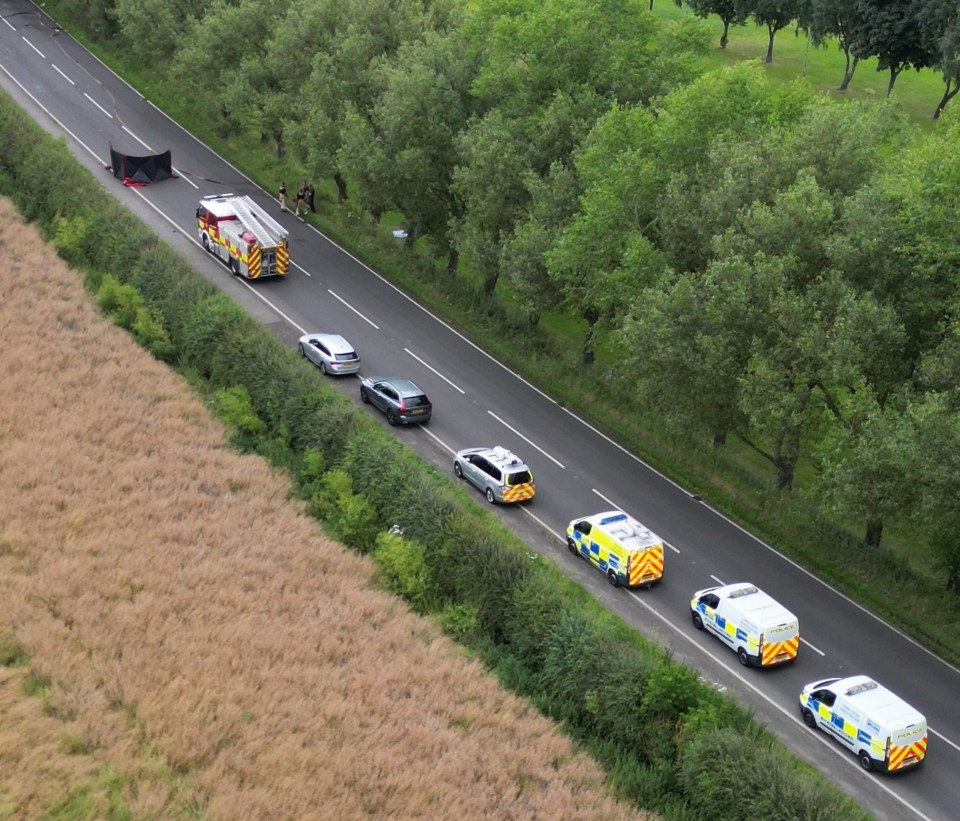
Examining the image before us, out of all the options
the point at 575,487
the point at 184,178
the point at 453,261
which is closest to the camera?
the point at 575,487

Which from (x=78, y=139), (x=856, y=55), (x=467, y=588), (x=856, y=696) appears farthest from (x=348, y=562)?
(x=856, y=55)

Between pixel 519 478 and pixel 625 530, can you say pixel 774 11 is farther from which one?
pixel 625 530

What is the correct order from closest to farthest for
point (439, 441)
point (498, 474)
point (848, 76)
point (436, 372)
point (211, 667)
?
1. point (211, 667)
2. point (498, 474)
3. point (439, 441)
4. point (436, 372)
5. point (848, 76)

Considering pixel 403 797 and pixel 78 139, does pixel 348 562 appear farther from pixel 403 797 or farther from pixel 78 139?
pixel 78 139

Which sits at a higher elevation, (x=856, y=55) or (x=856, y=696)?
(x=856, y=55)

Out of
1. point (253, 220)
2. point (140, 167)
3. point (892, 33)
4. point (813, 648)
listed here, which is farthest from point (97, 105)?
point (813, 648)

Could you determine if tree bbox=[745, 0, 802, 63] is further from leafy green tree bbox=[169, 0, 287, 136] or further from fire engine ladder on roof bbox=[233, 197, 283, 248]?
fire engine ladder on roof bbox=[233, 197, 283, 248]
